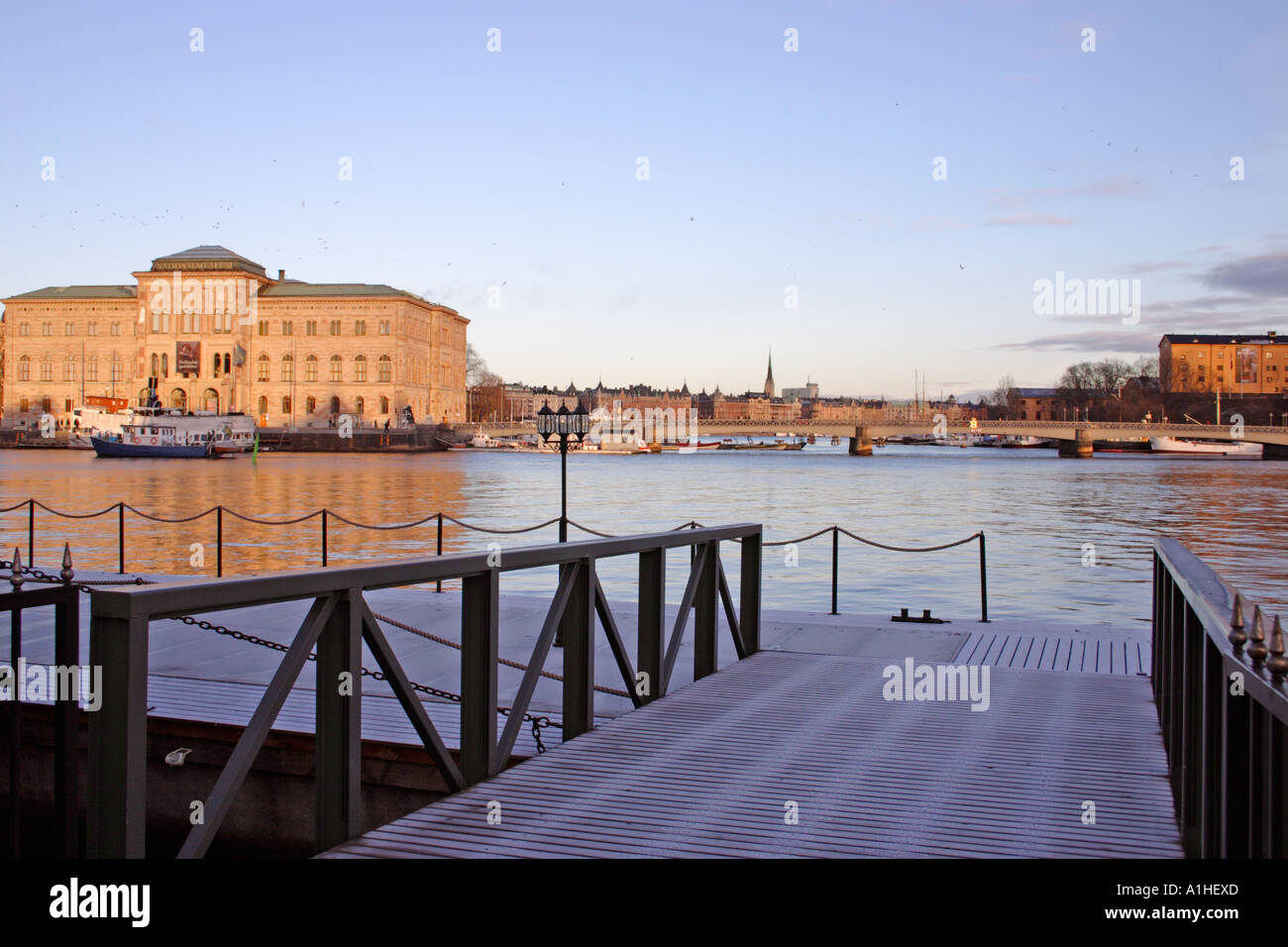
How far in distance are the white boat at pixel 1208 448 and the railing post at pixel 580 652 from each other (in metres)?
125

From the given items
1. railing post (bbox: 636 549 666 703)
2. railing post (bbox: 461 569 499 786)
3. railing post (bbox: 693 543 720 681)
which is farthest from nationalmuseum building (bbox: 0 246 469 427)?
Result: railing post (bbox: 461 569 499 786)

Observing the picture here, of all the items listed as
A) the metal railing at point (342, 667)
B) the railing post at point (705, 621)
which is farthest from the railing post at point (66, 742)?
the railing post at point (705, 621)

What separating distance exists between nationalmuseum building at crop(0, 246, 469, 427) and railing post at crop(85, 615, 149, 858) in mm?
126377

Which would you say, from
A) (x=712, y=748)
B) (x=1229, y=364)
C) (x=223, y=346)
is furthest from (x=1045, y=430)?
(x=712, y=748)

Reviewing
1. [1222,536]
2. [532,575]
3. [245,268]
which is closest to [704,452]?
[245,268]

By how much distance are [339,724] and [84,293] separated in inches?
5798

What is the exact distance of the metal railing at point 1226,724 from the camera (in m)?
2.88

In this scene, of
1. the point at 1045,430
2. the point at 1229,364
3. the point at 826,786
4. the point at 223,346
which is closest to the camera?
the point at 826,786

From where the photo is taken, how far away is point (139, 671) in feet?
11.3

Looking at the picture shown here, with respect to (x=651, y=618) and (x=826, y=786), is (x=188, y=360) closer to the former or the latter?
(x=651, y=618)

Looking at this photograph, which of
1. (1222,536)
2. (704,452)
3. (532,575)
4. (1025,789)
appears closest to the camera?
(1025,789)

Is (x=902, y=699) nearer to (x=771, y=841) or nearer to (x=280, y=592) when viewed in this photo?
(x=771, y=841)

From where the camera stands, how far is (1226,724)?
3535 mm
